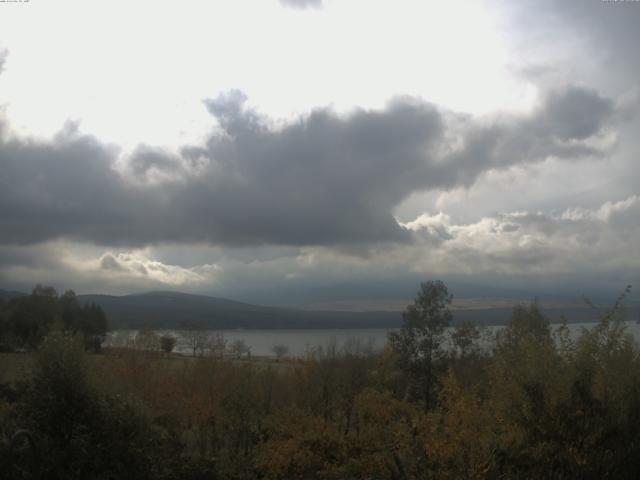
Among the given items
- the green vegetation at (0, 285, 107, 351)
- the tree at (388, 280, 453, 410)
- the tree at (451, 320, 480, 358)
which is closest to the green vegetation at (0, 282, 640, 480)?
the tree at (388, 280, 453, 410)

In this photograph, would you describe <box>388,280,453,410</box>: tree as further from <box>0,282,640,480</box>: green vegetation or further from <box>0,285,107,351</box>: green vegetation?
<box>0,285,107,351</box>: green vegetation

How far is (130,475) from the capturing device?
588 inches

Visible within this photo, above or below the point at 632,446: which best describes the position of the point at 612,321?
above

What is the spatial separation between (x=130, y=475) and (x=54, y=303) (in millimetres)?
79765

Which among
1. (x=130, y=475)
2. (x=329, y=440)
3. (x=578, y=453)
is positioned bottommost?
(x=329, y=440)

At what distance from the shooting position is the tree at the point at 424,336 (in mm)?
40656

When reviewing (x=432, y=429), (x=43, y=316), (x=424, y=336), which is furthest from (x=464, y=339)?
(x=43, y=316)

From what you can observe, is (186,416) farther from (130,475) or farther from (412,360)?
(412,360)

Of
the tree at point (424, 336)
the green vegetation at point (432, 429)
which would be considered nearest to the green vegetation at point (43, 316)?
the tree at point (424, 336)

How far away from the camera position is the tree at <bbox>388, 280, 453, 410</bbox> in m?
40.7

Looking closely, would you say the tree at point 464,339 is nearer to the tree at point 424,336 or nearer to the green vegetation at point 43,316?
the tree at point 424,336

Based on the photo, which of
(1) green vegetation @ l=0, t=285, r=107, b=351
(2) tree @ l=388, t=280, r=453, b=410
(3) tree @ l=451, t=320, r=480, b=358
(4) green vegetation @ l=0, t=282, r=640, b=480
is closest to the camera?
(4) green vegetation @ l=0, t=282, r=640, b=480

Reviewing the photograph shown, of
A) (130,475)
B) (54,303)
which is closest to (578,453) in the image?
(130,475)

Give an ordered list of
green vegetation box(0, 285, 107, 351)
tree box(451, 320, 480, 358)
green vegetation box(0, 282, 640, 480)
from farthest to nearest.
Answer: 1. green vegetation box(0, 285, 107, 351)
2. tree box(451, 320, 480, 358)
3. green vegetation box(0, 282, 640, 480)
